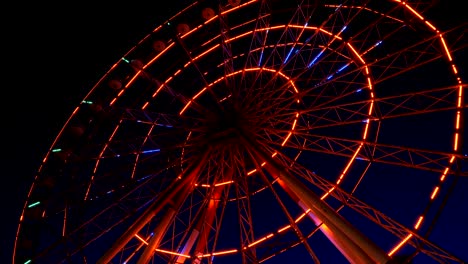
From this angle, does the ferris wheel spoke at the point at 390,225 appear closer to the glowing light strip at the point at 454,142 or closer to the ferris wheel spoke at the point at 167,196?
the glowing light strip at the point at 454,142

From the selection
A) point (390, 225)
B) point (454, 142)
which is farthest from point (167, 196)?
point (454, 142)

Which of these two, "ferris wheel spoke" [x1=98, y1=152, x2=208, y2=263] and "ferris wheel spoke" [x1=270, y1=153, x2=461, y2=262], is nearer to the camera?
"ferris wheel spoke" [x1=270, y1=153, x2=461, y2=262]

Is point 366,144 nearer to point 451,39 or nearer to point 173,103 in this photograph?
point 451,39

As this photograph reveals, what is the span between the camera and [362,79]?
14.5 m

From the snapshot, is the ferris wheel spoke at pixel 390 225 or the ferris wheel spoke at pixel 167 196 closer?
the ferris wheel spoke at pixel 390 225

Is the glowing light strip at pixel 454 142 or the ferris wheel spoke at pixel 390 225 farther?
the glowing light strip at pixel 454 142

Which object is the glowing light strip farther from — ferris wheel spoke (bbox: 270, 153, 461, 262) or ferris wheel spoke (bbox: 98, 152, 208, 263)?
ferris wheel spoke (bbox: 98, 152, 208, 263)

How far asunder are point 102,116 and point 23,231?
4.31 meters

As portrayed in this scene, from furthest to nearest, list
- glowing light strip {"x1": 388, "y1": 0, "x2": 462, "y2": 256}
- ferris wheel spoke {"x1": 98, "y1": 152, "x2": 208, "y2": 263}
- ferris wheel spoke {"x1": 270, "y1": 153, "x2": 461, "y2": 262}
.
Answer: ferris wheel spoke {"x1": 98, "y1": 152, "x2": 208, "y2": 263} < glowing light strip {"x1": 388, "y1": 0, "x2": 462, "y2": 256} < ferris wheel spoke {"x1": 270, "y1": 153, "x2": 461, "y2": 262}

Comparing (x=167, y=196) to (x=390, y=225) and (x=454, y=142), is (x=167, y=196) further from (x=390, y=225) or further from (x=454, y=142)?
(x=454, y=142)

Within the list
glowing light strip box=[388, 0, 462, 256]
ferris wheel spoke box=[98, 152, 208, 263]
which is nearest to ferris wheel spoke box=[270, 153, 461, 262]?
glowing light strip box=[388, 0, 462, 256]

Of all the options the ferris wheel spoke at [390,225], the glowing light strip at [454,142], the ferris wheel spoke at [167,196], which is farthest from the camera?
the ferris wheel spoke at [167,196]

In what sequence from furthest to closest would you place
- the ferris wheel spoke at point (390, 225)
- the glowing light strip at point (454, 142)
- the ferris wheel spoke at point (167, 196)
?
the ferris wheel spoke at point (167, 196)
the glowing light strip at point (454, 142)
the ferris wheel spoke at point (390, 225)

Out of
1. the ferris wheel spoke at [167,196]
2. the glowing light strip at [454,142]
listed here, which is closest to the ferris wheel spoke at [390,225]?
the glowing light strip at [454,142]
